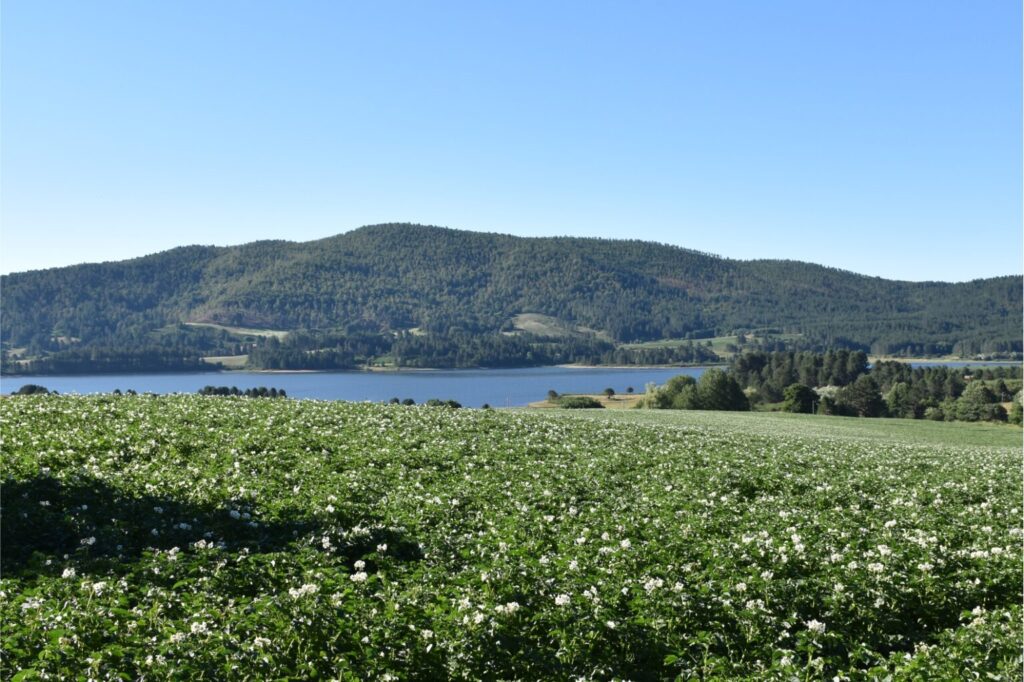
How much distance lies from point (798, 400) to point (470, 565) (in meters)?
100.0

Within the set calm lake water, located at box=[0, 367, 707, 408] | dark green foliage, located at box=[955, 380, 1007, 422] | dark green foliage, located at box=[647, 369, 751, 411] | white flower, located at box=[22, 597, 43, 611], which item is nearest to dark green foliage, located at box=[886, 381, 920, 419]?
dark green foliage, located at box=[955, 380, 1007, 422]

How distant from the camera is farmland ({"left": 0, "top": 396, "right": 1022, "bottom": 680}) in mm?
7676

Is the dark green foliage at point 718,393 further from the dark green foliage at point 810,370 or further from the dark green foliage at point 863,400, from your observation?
the dark green foliage at point 810,370

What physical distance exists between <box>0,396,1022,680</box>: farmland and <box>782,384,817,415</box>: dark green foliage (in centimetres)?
8446

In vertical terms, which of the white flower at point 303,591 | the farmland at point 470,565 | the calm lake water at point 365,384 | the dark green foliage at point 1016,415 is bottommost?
the dark green foliage at point 1016,415

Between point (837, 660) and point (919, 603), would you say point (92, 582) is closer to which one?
point (837, 660)

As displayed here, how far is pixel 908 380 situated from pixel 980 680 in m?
138

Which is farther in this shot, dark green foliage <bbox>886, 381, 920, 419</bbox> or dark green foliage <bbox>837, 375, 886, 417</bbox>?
dark green foliage <bbox>886, 381, 920, 419</bbox>

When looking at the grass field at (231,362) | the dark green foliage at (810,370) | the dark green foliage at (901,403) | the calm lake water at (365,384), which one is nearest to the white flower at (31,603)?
the calm lake water at (365,384)

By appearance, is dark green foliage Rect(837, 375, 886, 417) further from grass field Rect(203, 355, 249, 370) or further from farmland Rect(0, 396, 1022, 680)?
grass field Rect(203, 355, 249, 370)

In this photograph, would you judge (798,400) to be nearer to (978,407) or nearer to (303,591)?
(978,407)

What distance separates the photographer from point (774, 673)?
7.57 metres

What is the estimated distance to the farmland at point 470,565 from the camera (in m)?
7.68

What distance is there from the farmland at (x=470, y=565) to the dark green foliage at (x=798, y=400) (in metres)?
84.5
